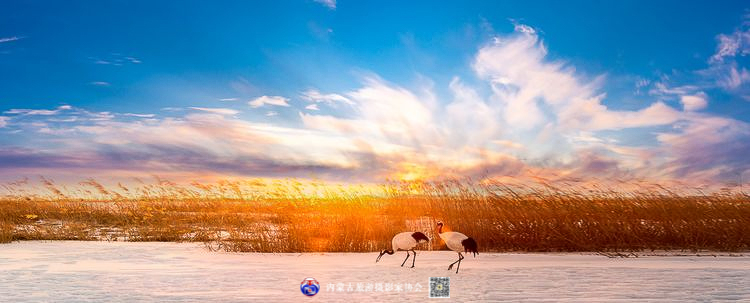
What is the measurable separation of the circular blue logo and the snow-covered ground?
2.7 inches

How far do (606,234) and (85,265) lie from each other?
6.60 meters

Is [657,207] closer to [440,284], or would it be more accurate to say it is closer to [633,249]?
[633,249]

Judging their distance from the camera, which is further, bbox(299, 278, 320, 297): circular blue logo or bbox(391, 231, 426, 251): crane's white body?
bbox(391, 231, 426, 251): crane's white body

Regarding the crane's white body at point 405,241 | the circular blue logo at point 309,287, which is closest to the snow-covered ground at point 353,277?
the circular blue logo at point 309,287

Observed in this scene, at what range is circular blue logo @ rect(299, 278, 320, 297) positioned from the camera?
4504 mm

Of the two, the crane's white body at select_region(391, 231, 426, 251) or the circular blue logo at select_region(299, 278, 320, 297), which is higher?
the crane's white body at select_region(391, 231, 426, 251)

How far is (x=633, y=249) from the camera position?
→ 27.1ft

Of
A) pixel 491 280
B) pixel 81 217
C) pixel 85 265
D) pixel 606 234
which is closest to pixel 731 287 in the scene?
pixel 491 280

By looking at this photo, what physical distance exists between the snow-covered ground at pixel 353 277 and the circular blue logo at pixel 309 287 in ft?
0.23

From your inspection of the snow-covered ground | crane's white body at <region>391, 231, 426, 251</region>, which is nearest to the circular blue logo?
the snow-covered ground

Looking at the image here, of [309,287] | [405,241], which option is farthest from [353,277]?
[405,241]

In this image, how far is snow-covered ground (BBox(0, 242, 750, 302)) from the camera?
4.41m

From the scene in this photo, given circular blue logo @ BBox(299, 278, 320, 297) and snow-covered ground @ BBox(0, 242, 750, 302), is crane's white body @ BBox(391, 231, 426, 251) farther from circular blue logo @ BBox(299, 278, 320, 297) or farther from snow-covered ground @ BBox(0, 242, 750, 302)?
circular blue logo @ BBox(299, 278, 320, 297)

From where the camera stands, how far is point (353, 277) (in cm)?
528
